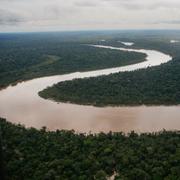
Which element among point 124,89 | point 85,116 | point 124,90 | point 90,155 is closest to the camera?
point 90,155

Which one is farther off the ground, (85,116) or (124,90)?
(124,90)

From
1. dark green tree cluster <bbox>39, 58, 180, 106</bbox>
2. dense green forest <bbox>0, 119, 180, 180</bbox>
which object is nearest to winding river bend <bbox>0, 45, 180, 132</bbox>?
dark green tree cluster <bbox>39, 58, 180, 106</bbox>

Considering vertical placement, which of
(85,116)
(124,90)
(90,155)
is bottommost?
(85,116)

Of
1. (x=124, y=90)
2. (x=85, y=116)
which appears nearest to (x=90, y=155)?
(x=85, y=116)

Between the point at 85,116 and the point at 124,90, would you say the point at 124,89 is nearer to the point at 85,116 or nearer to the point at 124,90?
the point at 124,90

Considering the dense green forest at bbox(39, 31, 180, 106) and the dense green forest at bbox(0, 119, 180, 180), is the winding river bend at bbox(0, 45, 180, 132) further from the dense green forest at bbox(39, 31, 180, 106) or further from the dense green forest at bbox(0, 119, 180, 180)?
the dense green forest at bbox(0, 119, 180, 180)

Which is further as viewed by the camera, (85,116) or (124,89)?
(124,89)
